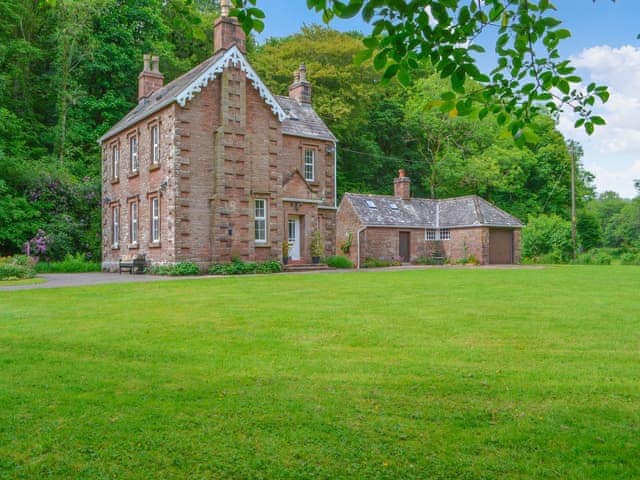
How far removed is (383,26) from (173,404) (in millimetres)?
3588

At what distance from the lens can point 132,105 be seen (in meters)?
36.8

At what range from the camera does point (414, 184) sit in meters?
53.0

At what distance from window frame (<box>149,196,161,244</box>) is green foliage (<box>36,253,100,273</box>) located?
5.17 m

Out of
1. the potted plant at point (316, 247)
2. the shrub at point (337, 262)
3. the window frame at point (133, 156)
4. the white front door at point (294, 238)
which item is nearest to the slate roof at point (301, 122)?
the white front door at point (294, 238)

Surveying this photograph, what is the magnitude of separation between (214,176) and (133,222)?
6011 millimetres

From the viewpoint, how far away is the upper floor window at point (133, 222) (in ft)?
86.9

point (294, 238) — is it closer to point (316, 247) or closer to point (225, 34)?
point (316, 247)

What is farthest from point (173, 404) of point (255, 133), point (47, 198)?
point (47, 198)

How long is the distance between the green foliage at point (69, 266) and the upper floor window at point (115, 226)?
152cm

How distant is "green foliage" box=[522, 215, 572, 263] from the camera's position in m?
40.0

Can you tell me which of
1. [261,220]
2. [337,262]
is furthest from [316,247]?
[261,220]

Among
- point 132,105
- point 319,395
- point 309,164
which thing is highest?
point 132,105

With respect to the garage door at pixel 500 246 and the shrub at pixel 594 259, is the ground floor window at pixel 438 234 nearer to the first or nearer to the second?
the garage door at pixel 500 246

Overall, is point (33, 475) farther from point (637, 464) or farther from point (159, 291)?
point (159, 291)
